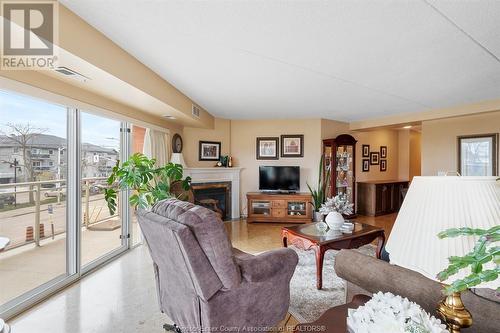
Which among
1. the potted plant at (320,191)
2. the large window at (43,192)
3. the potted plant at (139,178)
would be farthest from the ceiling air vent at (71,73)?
the potted plant at (320,191)

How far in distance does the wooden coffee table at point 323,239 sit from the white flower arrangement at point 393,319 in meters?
1.76

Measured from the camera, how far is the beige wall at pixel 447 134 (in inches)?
166

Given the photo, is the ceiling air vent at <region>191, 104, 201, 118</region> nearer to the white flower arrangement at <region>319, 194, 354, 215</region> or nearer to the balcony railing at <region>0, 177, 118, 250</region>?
the balcony railing at <region>0, 177, 118, 250</region>

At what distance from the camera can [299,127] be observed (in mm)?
5777

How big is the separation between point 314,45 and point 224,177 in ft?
12.7

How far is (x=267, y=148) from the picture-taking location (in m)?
5.88

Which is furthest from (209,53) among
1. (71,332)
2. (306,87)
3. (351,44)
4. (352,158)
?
(352,158)

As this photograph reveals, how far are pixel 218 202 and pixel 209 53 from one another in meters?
3.71

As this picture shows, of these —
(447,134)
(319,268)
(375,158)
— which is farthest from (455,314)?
(375,158)

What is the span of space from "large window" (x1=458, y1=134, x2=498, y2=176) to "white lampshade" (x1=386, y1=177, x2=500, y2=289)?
464cm

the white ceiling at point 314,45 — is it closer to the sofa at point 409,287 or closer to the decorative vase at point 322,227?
the sofa at point 409,287

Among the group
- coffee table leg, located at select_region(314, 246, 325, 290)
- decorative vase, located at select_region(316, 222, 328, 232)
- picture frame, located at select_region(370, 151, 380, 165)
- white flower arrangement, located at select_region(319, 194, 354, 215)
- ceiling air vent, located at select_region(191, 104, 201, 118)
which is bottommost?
coffee table leg, located at select_region(314, 246, 325, 290)

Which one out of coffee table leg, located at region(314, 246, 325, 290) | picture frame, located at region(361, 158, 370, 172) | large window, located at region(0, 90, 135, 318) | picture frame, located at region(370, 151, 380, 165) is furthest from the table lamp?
picture frame, located at region(370, 151, 380, 165)

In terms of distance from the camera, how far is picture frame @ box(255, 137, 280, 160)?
5855 millimetres
